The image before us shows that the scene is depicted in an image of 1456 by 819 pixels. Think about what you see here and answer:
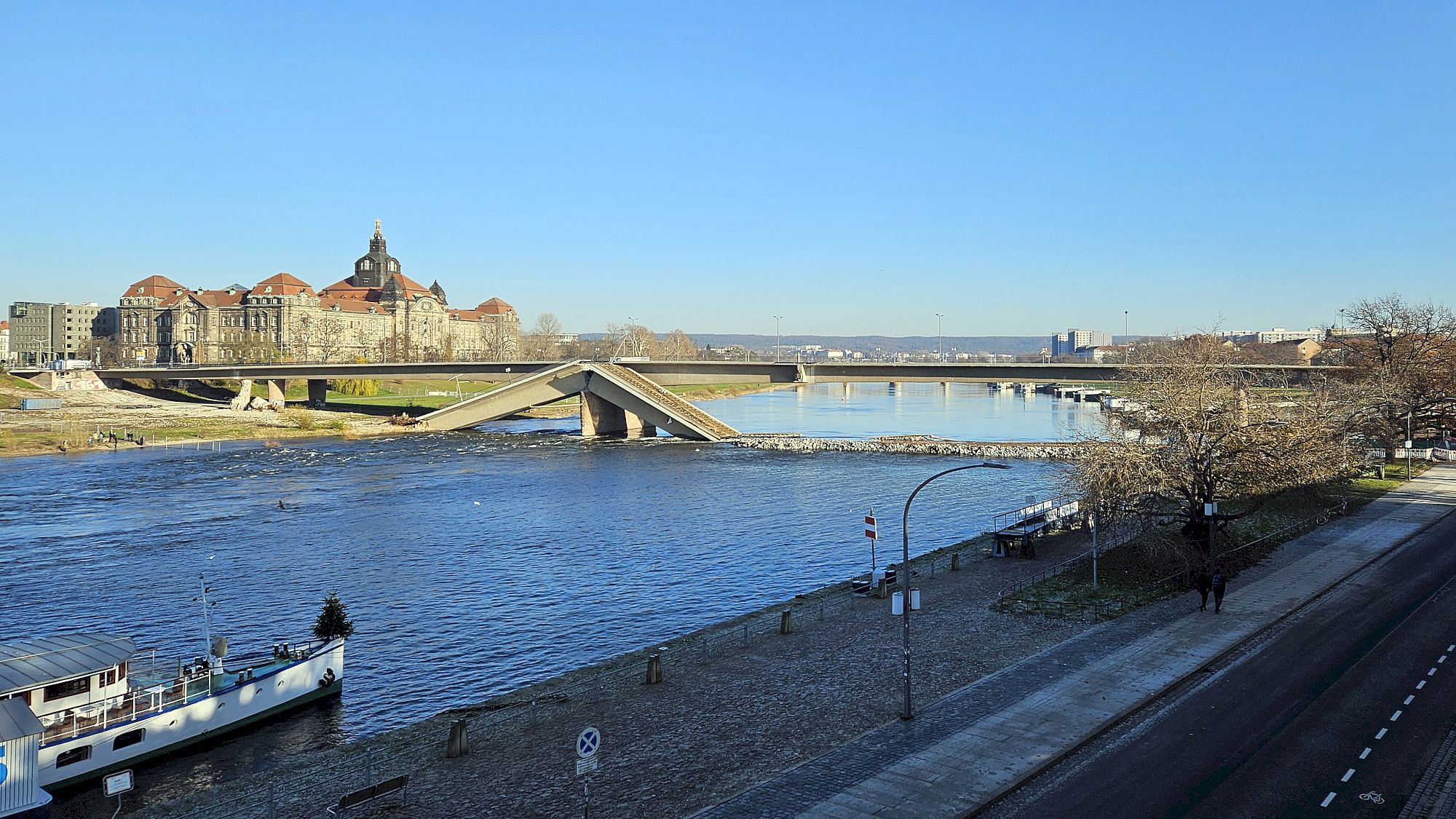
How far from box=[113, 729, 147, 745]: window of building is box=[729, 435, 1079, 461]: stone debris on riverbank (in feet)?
246

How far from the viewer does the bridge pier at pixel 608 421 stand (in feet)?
357

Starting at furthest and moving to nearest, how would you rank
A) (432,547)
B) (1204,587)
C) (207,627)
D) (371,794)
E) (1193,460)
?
(432,547)
(1193,460)
(1204,587)
(207,627)
(371,794)

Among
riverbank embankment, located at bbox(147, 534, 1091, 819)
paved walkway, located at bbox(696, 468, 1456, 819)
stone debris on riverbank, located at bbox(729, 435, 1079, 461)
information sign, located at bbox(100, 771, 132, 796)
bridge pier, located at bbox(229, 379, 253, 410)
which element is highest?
bridge pier, located at bbox(229, 379, 253, 410)

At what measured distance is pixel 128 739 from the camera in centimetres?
2436

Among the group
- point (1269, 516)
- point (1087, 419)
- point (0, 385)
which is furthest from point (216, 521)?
point (1087, 419)

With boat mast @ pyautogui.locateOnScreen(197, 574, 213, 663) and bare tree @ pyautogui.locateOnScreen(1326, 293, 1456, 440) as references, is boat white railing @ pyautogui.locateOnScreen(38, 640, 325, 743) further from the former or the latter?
bare tree @ pyautogui.locateOnScreen(1326, 293, 1456, 440)

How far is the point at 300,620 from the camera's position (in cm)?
3678

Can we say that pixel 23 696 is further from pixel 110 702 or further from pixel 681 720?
pixel 681 720

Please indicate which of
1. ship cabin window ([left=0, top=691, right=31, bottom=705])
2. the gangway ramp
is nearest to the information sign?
ship cabin window ([left=0, top=691, right=31, bottom=705])

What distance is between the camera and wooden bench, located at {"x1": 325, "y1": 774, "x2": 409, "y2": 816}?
19438 mm

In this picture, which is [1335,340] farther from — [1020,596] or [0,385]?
[0,385]

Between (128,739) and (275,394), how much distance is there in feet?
380

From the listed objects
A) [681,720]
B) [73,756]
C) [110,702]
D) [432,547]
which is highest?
[110,702]

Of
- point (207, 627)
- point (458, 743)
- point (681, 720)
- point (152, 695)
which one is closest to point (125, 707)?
point (152, 695)
